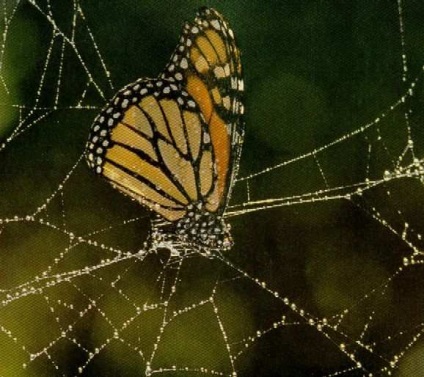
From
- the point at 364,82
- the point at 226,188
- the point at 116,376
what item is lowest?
the point at 116,376

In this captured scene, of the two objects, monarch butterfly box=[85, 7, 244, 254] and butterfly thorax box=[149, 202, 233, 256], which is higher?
monarch butterfly box=[85, 7, 244, 254]

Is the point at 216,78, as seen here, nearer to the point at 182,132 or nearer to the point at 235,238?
the point at 182,132

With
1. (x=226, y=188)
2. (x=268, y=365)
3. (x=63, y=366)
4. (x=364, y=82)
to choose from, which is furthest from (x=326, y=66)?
(x=63, y=366)

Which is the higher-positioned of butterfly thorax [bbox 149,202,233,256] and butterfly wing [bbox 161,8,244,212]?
butterfly wing [bbox 161,8,244,212]

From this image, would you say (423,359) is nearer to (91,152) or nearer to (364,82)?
(364,82)

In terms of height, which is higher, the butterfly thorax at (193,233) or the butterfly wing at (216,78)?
the butterfly wing at (216,78)
